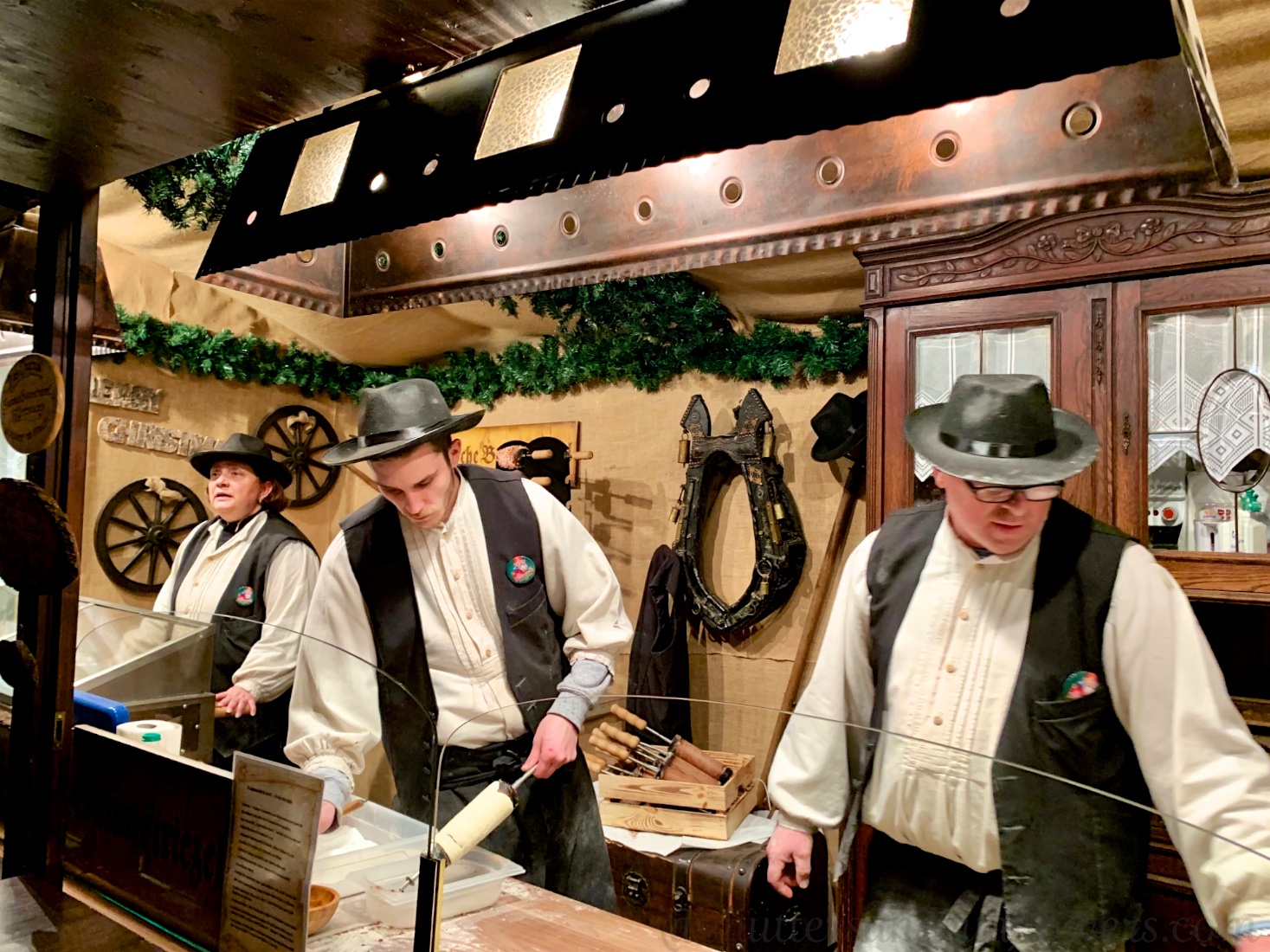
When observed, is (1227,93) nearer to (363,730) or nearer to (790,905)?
(790,905)

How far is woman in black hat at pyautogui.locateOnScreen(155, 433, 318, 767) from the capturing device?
1.17 meters

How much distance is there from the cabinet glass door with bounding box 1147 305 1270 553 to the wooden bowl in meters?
2.18

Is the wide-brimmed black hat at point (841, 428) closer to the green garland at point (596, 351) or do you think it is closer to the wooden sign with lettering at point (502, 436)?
the green garland at point (596, 351)

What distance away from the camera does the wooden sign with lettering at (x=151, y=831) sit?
0.96m

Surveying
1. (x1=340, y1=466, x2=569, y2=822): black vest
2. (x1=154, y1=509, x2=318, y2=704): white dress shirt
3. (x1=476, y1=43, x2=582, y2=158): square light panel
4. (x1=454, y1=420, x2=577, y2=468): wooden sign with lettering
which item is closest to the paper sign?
(x1=154, y1=509, x2=318, y2=704): white dress shirt

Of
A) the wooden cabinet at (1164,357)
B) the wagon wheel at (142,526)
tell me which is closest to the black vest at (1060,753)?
the wooden cabinet at (1164,357)

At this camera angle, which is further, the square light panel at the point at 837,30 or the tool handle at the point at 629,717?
the tool handle at the point at 629,717

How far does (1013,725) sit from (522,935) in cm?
62

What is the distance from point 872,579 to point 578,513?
272cm

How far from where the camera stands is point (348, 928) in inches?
40.0

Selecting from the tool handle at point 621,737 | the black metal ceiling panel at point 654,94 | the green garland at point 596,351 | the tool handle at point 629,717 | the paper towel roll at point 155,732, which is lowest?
the paper towel roll at point 155,732

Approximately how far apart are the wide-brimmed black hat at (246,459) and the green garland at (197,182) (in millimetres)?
728

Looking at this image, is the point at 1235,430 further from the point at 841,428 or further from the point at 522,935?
the point at 522,935

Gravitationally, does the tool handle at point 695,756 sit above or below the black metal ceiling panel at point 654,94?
below
